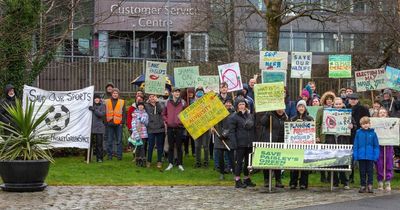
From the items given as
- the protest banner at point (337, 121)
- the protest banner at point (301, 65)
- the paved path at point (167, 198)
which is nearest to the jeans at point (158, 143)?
the paved path at point (167, 198)

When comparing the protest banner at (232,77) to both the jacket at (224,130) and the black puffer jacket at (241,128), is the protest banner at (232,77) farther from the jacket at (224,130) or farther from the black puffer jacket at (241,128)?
the black puffer jacket at (241,128)

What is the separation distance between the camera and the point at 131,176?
14.4m

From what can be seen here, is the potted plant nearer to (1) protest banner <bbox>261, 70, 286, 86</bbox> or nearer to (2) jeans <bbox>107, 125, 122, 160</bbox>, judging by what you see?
(2) jeans <bbox>107, 125, 122, 160</bbox>

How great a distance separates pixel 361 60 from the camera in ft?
119

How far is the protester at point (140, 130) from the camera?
15844 millimetres

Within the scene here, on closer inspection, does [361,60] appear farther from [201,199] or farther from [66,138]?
[201,199]

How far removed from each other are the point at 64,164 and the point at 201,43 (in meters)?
26.9

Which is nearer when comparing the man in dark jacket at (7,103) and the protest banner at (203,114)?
the protest banner at (203,114)

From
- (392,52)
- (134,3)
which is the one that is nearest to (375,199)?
(392,52)

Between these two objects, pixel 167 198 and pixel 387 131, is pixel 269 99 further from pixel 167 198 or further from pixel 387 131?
pixel 167 198

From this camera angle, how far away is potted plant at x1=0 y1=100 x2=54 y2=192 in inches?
472

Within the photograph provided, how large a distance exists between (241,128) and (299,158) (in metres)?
1.44

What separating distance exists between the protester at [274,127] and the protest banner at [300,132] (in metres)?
0.21

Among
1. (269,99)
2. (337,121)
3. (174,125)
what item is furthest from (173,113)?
(337,121)
